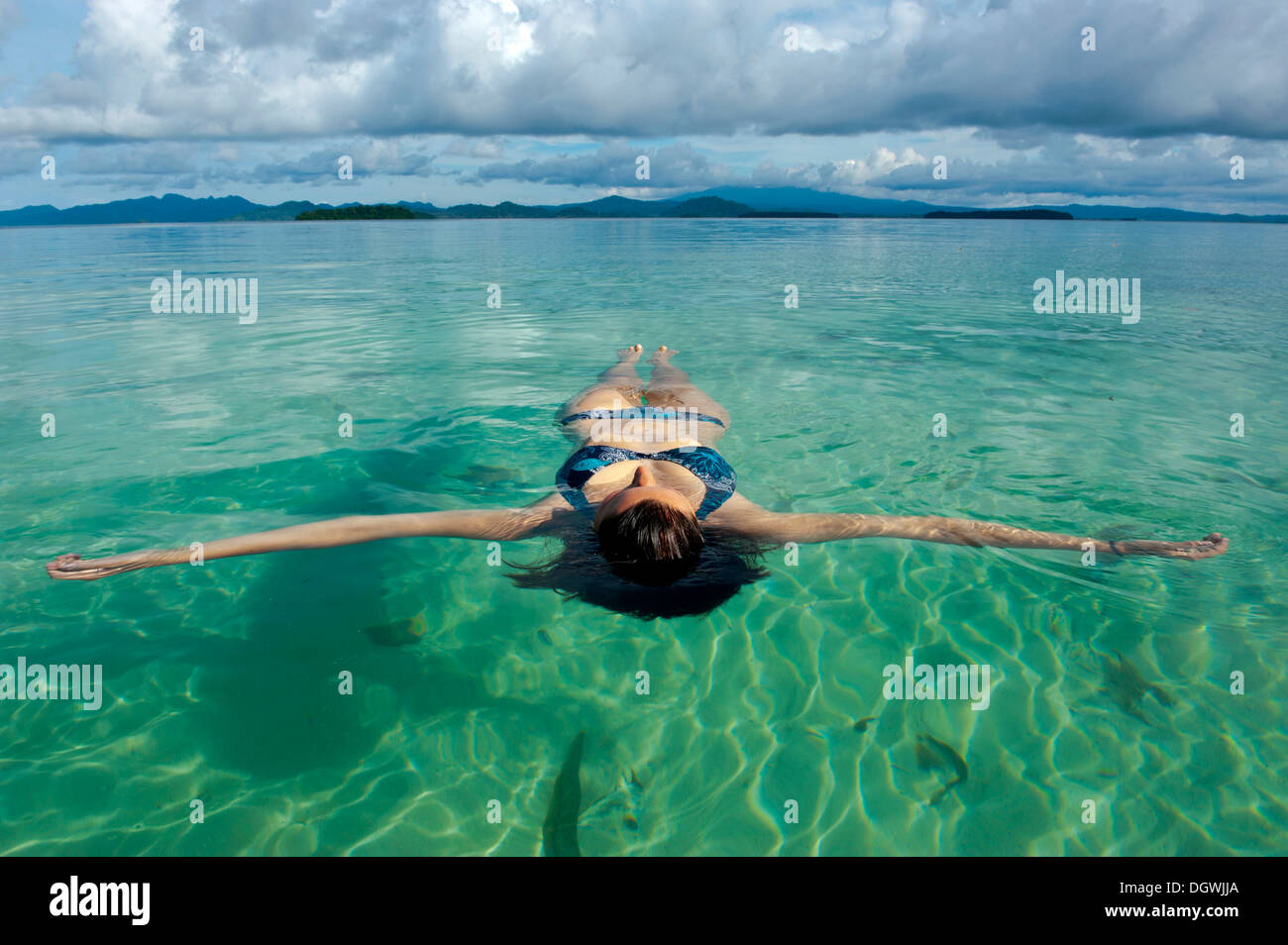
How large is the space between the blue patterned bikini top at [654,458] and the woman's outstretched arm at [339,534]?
308 millimetres

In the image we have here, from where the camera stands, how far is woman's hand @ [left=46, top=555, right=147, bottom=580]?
486 centimetres

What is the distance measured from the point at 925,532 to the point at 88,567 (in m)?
6.10

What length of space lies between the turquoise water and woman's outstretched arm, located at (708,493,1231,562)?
0.94 feet

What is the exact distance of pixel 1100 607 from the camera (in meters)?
5.07

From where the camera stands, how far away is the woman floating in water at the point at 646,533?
14.8 ft

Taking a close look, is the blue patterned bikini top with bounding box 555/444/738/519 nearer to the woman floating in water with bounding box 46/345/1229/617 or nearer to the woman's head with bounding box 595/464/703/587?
the woman floating in water with bounding box 46/345/1229/617

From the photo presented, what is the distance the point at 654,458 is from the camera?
630 centimetres

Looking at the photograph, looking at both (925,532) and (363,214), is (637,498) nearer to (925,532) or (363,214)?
(925,532)

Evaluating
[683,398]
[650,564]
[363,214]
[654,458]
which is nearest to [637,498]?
[650,564]

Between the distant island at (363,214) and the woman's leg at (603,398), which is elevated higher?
the distant island at (363,214)

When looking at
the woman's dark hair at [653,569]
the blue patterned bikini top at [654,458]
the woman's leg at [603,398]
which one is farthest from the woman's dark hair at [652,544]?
the woman's leg at [603,398]

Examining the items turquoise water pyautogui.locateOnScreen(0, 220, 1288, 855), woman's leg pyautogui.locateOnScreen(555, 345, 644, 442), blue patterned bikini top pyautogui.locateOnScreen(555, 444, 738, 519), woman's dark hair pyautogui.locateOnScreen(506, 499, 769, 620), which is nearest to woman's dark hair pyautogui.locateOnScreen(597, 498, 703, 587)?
woman's dark hair pyautogui.locateOnScreen(506, 499, 769, 620)

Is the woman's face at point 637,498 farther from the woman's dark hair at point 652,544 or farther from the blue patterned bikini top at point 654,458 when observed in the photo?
the blue patterned bikini top at point 654,458
